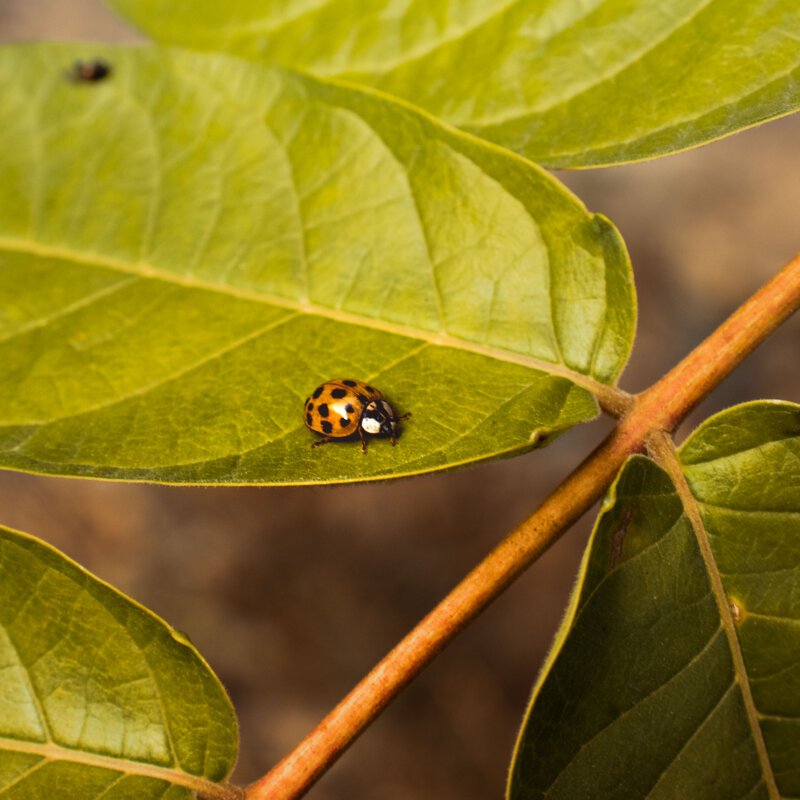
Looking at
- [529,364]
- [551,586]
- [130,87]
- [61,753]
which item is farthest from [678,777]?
[551,586]

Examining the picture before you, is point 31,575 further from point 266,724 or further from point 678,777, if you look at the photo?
point 266,724

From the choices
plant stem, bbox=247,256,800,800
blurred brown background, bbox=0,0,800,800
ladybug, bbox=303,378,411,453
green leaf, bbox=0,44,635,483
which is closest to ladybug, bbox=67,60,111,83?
green leaf, bbox=0,44,635,483

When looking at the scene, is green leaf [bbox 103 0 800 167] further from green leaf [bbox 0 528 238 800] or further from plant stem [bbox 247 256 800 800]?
green leaf [bbox 0 528 238 800]

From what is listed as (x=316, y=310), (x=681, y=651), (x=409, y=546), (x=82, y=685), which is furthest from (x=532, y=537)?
(x=409, y=546)

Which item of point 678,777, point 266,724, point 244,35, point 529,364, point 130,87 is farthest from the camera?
point 266,724

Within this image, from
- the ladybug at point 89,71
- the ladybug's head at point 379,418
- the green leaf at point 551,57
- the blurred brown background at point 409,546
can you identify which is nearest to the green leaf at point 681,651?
the ladybug's head at point 379,418

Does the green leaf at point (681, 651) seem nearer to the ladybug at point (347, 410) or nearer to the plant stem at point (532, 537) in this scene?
the plant stem at point (532, 537)
